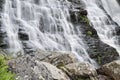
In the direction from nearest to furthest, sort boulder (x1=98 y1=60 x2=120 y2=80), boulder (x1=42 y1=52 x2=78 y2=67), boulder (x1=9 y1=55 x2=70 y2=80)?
boulder (x1=9 y1=55 x2=70 y2=80) → boulder (x1=42 y1=52 x2=78 y2=67) → boulder (x1=98 y1=60 x2=120 y2=80)

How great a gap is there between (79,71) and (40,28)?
5899 millimetres

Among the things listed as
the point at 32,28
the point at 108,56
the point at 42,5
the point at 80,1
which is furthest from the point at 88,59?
the point at 80,1

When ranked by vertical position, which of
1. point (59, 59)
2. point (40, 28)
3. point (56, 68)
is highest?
point (40, 28)

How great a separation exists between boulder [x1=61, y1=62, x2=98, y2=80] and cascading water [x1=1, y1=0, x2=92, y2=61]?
3.79m

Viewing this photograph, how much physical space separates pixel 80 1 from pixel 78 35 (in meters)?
3.75

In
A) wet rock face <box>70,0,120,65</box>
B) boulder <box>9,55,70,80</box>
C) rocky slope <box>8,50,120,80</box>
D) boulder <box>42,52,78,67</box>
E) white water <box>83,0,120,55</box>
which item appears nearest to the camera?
boulder <box>9,55,70,80</box>

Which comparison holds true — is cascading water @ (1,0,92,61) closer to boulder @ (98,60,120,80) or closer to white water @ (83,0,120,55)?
white water @ (83,0,120,55)

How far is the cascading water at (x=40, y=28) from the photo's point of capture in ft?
45.2

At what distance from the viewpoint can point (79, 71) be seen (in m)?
9.71

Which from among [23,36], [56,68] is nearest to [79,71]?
[56,68]

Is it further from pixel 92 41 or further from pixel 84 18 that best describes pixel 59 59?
pixel 84 18

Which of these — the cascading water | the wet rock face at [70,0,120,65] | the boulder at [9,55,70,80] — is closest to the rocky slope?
the boulder at [9,55,70,80]

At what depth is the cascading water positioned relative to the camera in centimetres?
1377

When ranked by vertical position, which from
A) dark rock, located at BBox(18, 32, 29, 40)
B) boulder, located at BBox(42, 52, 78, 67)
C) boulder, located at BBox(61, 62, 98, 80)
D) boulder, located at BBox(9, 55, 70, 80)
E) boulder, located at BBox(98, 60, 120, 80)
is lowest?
boulder, located at BBox(98, 60, 120, 80)
